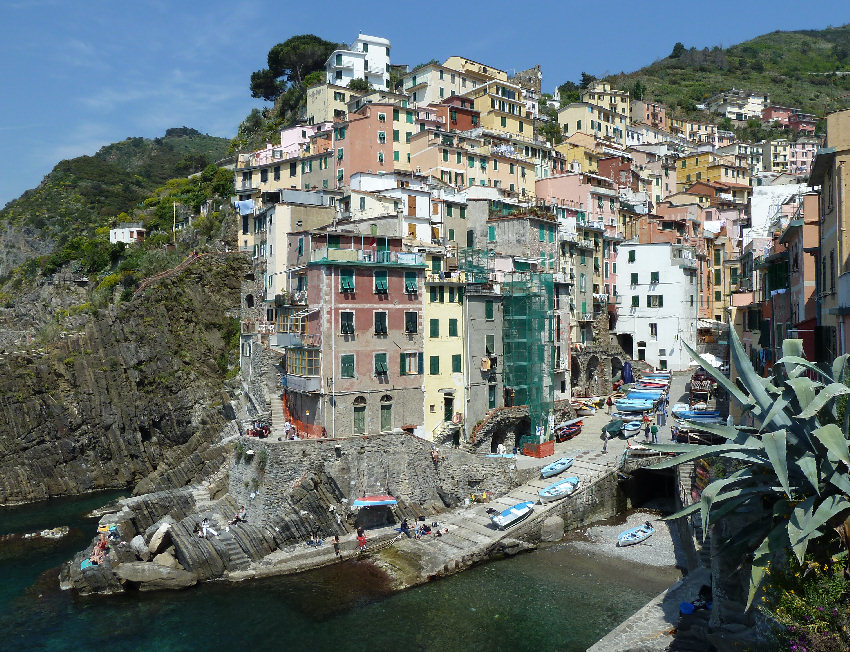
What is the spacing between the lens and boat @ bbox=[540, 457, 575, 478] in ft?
135

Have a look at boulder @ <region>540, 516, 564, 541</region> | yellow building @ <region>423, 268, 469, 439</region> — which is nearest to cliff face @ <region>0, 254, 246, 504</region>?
yellow building @ <region>423, 268, 469, 439</region>

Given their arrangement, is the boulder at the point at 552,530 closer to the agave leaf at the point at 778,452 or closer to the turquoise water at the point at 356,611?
the turquoise water at the point at 356,611

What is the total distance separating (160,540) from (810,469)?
107 feet

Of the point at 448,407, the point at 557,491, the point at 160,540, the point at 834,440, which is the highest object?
the point at 834,440

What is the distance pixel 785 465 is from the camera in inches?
559

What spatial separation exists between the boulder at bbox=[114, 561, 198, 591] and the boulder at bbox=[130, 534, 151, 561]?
1627 millimetres

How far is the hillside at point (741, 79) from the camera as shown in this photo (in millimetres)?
150000

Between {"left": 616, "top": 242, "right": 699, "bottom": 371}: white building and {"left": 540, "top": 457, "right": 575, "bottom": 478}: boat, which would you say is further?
{"left": 616, "top": 242, "right": 699, "bottom": 371}: white building

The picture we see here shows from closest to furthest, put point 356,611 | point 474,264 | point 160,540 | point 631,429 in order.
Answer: point 356,611, point 160,540, point 474,264, point 631,429

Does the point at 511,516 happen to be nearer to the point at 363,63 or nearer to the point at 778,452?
the point at 778,452

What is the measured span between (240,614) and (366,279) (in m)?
19.3

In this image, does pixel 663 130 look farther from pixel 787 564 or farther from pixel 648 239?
pixel 787 564

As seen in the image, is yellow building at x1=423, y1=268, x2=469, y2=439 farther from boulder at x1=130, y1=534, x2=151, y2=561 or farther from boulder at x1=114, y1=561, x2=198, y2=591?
boulder at x1=130, y1=534, x2=151, y2=561

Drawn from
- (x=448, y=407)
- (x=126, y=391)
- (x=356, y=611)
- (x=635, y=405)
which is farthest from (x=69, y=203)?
(x=356, y=611)
